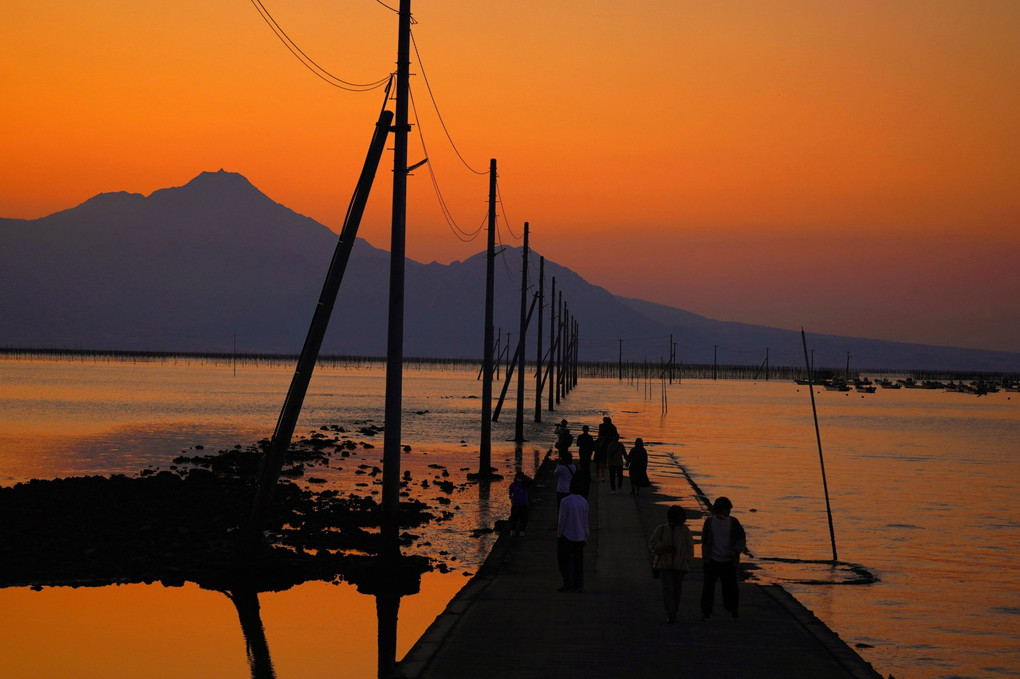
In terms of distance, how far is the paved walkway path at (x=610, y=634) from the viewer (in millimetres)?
11406

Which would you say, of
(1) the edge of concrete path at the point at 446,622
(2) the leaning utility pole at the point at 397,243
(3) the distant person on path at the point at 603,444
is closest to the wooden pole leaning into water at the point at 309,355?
(2) the leaning utility pole at the point at 397,243

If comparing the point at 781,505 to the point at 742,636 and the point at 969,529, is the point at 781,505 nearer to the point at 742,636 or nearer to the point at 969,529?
the point at 969,529

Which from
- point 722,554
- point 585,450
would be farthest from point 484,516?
point 722,554

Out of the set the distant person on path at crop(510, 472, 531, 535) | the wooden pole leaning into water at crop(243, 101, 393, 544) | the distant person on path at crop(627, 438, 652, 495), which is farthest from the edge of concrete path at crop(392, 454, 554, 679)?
the distant person on path at crop(627, 438, 652, 495)

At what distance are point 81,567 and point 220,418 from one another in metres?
50.9

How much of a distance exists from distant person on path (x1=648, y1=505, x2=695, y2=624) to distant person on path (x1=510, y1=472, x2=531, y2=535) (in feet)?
21.5

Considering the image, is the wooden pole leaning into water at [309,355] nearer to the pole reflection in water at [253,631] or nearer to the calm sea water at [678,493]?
the pole reflection in water at [253,631]

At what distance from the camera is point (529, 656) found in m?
11.8

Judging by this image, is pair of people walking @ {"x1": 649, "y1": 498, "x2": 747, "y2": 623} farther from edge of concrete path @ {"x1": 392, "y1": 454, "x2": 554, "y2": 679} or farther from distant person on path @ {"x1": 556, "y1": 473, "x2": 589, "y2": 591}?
Result: edge of concrete path @ {"x1": 392, "y1": 454, "x2": 554, "y2": 679}

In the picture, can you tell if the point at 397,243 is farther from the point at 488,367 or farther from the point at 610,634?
the point at 488,367

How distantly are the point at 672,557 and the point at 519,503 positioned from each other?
7275mm

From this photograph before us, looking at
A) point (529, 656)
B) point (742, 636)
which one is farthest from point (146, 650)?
point (742, 636)

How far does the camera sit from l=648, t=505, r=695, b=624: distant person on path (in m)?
13.6

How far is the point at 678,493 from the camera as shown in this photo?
3016cm
